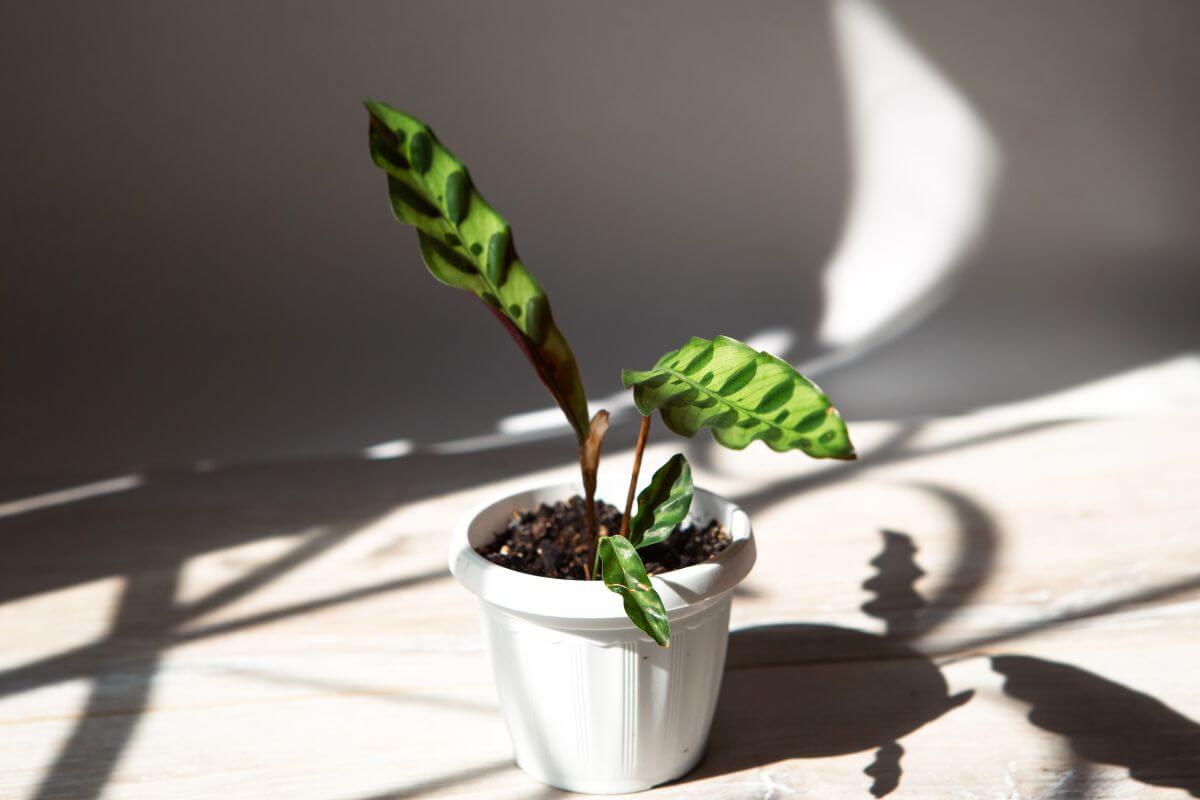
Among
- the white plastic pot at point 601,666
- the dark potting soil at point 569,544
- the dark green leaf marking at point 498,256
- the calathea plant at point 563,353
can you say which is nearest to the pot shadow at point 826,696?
the white plastic pot at point 601,666

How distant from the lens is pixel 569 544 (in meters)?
1.20

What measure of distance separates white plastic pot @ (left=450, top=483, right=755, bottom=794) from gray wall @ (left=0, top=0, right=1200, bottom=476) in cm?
141

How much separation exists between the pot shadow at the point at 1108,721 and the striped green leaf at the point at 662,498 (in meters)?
0.52

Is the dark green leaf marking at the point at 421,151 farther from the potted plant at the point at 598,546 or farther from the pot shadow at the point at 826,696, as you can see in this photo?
the pot shadow at the point at 826,696

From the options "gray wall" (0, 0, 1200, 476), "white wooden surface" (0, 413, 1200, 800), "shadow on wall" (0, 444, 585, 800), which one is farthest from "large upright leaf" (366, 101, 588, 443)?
"gray wall" (0, 0, 1200, 476)

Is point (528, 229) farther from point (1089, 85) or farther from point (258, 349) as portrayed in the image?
point (1089, 85)

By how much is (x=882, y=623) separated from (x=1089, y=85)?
222 centimetres

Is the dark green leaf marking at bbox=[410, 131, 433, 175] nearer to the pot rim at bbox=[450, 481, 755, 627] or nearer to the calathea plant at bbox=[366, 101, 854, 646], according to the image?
the calathea plant at bbox=[366, 101, 854, 646]

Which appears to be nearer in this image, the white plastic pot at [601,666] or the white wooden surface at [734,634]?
the white plastic pot at [601,666]

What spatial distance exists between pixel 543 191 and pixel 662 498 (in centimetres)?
202

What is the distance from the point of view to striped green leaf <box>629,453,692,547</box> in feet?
3.54

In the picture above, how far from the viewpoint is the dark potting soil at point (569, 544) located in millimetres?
1159

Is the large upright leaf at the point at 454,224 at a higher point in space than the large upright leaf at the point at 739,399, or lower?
higher

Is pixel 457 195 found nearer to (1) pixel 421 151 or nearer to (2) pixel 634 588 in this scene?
(1) pixel 421 151
